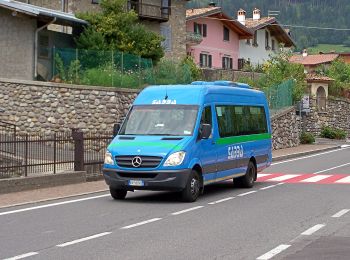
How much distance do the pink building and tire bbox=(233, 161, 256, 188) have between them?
39.4 metres

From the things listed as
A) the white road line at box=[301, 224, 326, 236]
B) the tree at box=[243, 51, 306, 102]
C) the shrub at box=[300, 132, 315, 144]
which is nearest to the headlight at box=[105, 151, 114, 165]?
the white road line at box=[301, 224, 326, 236]

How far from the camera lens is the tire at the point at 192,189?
48.4 ft

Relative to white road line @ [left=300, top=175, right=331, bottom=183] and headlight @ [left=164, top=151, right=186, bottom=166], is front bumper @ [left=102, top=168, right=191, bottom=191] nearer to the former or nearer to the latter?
headlight @ [left=164, top=151, right=186, bottom=166]

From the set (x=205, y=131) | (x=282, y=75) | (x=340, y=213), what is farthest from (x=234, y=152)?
(x=282, y=75)

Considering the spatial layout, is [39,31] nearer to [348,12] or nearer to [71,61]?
[71,61]

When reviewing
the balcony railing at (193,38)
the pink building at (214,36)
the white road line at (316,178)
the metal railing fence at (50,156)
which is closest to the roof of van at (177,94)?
the metal railing fence at (50,156)

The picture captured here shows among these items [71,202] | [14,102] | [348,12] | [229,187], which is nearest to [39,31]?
[14,102]

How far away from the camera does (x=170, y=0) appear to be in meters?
48.9

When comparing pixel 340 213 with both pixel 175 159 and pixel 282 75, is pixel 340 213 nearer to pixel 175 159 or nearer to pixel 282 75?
pixel 175 159

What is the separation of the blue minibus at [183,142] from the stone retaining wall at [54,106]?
9.71 meters

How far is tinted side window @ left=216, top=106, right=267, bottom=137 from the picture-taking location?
17.1 m

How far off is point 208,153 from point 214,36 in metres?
48.9

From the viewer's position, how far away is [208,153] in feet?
51.9

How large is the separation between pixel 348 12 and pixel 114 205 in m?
187
